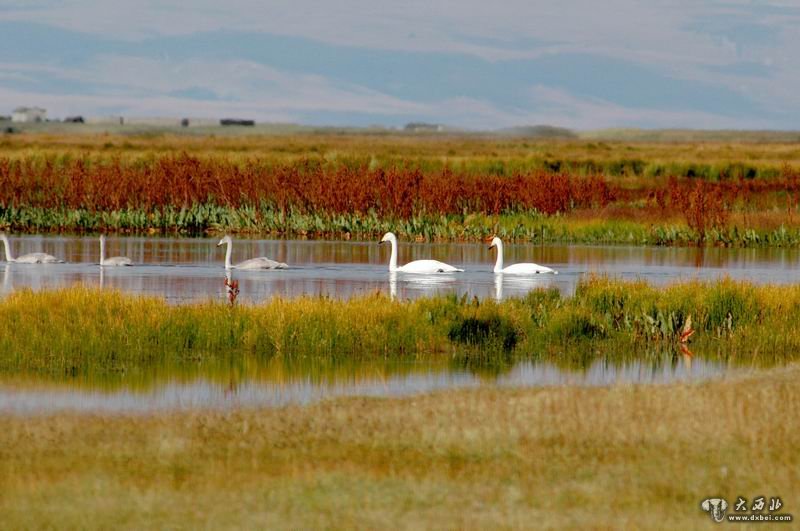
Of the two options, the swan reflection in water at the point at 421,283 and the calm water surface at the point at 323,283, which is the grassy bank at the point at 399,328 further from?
the swan reflection in water at the point at 421,283

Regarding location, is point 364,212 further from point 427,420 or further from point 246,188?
point 427,420

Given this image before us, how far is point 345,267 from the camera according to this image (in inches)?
1273

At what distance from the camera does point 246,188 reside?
47969 mm

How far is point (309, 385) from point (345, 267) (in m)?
16.0

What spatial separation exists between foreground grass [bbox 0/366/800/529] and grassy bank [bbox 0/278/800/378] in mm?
4184

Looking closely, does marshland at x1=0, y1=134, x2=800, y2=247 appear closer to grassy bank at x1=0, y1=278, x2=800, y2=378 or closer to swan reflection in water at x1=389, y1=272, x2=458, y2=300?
swan reflection in water at x1=389, y1=272, x2=458, y2=300

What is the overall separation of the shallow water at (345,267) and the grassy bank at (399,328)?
3.91 m

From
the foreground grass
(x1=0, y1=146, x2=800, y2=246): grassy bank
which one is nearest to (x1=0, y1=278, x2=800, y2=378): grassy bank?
the foreground grass

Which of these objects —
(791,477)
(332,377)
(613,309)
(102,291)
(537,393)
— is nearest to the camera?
(791,477)

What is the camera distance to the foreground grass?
9.82m

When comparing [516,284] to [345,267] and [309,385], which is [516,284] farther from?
[309,385]

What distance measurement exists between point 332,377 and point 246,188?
103 ft

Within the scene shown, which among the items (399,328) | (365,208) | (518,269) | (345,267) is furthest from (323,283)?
(365,208)

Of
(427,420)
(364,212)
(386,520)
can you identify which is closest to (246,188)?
(364,212)
